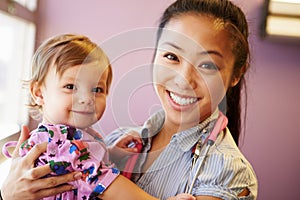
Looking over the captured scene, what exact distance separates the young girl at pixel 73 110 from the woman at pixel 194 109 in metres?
0.05

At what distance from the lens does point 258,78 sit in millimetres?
2066

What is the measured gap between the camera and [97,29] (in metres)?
2.00

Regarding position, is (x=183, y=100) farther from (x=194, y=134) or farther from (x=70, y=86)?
(x=70, y=86)

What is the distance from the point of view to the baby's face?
3.15 ft

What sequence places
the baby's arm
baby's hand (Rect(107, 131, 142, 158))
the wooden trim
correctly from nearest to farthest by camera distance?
the baby's arm, baby's hand (Rect(107, 131, 142, 158)), the wooden trim

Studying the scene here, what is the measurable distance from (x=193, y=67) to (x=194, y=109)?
10 centimetres

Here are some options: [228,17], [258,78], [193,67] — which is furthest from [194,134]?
[258,78]

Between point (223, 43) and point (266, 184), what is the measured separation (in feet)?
4.23

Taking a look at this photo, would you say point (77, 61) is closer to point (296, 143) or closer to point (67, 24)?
point (67, 24)

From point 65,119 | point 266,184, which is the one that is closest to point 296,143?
point 266,184

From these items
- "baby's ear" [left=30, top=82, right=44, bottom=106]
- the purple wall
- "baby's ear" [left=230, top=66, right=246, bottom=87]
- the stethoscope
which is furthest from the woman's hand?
the purple wall

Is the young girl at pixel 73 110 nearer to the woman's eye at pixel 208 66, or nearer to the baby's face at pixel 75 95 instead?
the baby's face at pixel 75 95

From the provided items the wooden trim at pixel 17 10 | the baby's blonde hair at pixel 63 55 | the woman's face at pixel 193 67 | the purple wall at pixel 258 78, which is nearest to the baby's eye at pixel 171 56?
the woman's face at pixel 193 67

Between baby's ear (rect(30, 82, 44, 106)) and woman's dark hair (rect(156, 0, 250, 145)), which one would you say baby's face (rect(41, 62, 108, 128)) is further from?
woman's dark hair (rect(156, 0, 250, 145))
